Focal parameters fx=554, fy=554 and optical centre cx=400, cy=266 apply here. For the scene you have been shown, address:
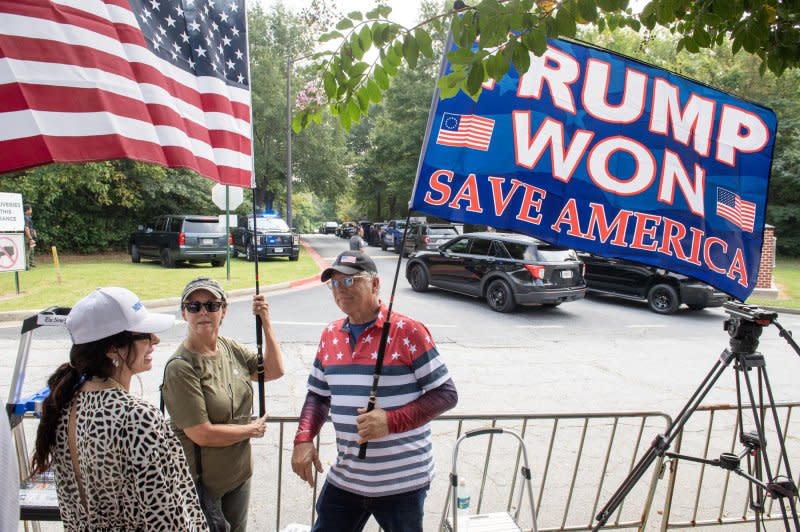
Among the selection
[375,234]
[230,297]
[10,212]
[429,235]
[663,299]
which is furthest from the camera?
[375,234]

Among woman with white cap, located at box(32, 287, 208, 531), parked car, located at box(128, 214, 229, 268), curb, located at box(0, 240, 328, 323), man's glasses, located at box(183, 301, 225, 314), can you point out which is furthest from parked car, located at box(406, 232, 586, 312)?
woman with white cap, located at box(32, 287, 208, 531)

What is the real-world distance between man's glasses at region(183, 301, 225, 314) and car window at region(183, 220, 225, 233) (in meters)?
16.5

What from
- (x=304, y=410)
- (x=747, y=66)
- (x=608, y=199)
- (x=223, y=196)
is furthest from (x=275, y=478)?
Result: (x=747, y=66)

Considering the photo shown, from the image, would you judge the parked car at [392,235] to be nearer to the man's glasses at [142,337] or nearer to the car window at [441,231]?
the car window at [441,231]

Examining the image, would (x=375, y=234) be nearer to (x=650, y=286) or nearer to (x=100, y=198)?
(x=100, y=198)

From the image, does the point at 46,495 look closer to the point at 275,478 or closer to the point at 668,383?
the point at 275,478

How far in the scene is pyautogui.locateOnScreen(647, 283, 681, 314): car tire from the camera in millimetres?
12375

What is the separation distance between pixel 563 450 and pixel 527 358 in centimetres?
331

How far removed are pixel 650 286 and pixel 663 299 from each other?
0.42m

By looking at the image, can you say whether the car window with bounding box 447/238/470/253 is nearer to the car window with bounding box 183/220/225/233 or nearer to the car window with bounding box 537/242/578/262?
the car window with bounding box 537/242/578/262

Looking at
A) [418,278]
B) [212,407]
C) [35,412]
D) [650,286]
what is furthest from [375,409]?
[418,278]

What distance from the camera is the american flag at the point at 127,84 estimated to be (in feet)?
6.97

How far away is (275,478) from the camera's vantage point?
14.3ft

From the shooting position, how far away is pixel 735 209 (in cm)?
270
